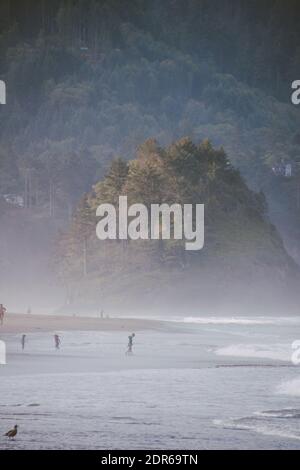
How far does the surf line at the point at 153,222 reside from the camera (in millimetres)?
113750

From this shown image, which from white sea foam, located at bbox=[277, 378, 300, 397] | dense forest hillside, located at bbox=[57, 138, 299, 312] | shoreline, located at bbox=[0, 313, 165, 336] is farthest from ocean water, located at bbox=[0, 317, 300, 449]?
dense forest hillside, located at bbox=[57, 138, 299, 312]

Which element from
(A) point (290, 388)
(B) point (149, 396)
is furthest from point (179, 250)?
(B) point (149, 396)

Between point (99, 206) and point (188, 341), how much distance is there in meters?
57.2

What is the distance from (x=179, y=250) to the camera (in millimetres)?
113500

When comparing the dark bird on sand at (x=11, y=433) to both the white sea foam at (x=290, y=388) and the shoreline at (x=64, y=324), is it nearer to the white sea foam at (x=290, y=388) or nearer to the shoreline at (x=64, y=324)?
the white sea foam at (x=290, y=388)

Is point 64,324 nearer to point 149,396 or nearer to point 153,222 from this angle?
point 149,396

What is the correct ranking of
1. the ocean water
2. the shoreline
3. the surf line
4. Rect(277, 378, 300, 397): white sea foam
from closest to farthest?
the ocean water, Rect(277, 378, 300, 397): white sea foam, the shoreline, the surf line

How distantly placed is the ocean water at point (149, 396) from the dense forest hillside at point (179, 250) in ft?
172

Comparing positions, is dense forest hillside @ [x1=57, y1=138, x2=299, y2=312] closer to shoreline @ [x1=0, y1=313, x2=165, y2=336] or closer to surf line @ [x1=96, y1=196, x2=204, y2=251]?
surf line @ [x1=96, y1=196, x2=204, y2=251]

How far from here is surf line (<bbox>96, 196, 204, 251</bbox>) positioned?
114m

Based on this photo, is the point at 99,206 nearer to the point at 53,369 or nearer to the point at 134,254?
the point at 134,254

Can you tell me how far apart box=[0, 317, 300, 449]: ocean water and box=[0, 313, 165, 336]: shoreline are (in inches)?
265
